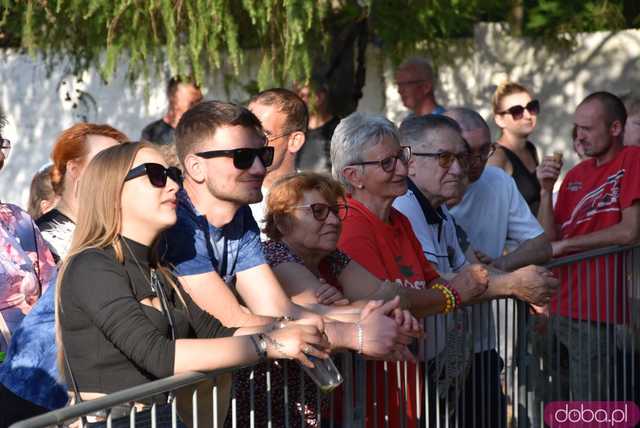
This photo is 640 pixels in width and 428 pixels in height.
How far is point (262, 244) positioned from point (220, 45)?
509cm

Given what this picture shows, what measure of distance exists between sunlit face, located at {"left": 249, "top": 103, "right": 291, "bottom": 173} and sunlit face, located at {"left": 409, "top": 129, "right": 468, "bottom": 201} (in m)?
0.63

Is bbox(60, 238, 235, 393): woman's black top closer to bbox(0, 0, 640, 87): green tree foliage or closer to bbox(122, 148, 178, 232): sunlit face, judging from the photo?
bbox(122, 148, 178, 232): sunlit face

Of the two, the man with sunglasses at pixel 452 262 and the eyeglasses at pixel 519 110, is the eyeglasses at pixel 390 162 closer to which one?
the man with sunglasses at pixel 452 262

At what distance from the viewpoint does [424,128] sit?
5.52m

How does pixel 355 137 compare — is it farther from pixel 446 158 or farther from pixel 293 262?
pixel 293 262

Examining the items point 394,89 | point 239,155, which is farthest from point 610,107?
point 394,89

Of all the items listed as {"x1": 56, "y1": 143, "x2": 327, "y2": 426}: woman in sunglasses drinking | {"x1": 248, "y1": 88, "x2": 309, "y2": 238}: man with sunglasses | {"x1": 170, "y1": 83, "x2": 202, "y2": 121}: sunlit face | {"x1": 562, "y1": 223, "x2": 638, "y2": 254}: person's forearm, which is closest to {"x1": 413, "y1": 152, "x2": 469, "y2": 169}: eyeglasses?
{"x1": 248, "y1": 88, "x2": 309, "y2": 238}: man with sunglasses

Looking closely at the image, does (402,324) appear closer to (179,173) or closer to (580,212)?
(179,173)

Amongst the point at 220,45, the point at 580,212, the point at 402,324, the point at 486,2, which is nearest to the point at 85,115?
the point at 220,45

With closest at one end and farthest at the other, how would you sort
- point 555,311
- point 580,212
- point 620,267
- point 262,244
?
point 262,244 < point 555,311 < point 620,267 < point 580,212

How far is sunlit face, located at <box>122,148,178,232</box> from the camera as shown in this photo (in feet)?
12.0

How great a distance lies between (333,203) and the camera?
4574mm

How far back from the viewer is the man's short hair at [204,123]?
412 centimetres

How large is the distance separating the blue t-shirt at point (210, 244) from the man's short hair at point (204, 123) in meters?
0.17
